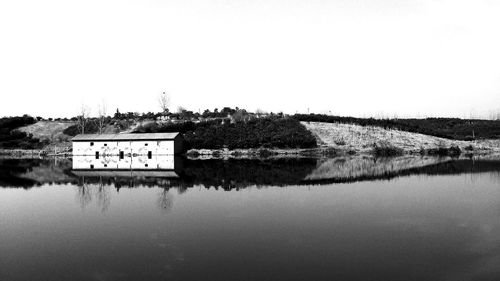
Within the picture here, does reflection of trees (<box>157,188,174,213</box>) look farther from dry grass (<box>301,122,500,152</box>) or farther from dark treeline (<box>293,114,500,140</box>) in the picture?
dark treeline (<box>293,114,500,140</box>)

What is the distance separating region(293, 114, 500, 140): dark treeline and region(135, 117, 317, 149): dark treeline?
792 centimetres

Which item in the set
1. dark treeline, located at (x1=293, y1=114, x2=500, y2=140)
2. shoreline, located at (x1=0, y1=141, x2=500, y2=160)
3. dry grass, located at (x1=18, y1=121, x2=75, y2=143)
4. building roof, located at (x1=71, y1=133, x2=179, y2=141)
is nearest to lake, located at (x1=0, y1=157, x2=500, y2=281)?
building roof, located at (x1=71, y1=133, x2=179, y2=141)

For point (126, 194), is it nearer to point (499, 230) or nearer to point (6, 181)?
point (6, 181)

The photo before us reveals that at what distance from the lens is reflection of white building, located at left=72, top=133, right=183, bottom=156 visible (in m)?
56.7

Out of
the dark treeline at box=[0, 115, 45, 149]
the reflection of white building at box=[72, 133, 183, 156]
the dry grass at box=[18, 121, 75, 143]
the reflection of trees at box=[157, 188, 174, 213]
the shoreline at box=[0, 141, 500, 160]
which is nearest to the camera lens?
the reflection of trees at box=[157, 188, 174, 213]

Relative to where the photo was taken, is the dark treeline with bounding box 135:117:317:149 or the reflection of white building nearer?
the reflection of white building

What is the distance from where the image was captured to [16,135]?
246 ft

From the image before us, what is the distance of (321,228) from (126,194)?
11.5 m

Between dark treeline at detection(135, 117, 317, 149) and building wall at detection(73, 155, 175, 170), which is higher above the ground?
dark treeline at detection(135, 117, 317, 149)

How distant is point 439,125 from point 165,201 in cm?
12173

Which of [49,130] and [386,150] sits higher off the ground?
[49,130]

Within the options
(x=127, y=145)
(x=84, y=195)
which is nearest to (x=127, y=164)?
(x=127, y=145)

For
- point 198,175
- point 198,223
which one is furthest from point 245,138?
point 198,223

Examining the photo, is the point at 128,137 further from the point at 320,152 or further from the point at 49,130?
the point at 49,130
